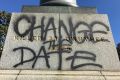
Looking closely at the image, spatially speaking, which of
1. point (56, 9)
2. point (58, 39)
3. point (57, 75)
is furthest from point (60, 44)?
point (56, 9)

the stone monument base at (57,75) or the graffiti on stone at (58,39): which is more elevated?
the graffiti on stone at (58,39)

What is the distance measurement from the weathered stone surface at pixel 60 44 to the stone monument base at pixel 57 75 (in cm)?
25

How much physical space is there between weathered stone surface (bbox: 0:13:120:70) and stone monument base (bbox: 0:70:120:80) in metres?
0.25

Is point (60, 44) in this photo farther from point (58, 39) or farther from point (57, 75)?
point (57, 75)

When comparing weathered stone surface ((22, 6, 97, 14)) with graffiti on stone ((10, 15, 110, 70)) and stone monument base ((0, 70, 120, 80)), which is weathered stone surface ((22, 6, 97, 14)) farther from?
stone monument base ((0, 70, 120, 80))

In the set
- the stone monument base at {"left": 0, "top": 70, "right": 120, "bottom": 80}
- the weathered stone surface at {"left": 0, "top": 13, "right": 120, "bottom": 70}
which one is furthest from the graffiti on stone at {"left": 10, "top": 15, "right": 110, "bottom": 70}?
the stone monument base at {"left": 0, "top": 70, "right": 120, "bottom": 80}

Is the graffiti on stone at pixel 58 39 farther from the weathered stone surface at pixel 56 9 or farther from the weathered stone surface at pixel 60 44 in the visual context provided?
the weathered stone surface at pixel 56 9

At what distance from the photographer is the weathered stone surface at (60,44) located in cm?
665

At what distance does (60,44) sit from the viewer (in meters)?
6.98

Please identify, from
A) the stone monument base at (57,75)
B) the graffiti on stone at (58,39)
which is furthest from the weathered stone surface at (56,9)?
the stone monument base at (57,75)

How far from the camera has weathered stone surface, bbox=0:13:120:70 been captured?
665 cm

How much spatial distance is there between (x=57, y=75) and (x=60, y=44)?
1.16 meters

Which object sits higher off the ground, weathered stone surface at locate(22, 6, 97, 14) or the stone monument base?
weathered stone surface at locate(22, 6, 97, 14)

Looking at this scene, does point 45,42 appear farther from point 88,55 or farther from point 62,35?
point 88,55
